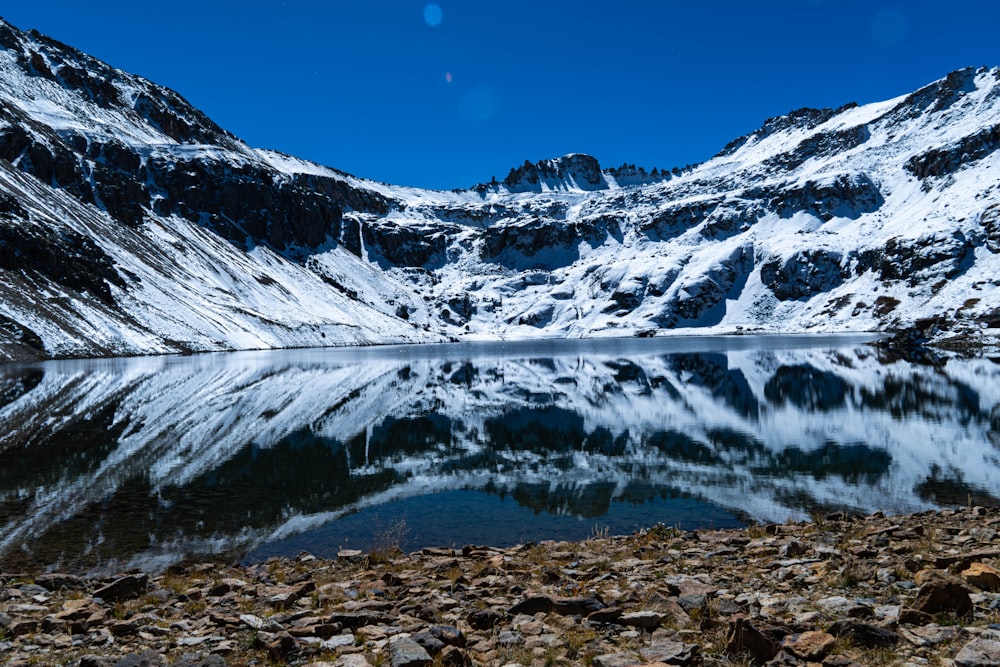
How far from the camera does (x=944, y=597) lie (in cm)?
982

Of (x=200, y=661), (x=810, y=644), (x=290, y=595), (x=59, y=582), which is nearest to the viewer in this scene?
(x=810, y=644)

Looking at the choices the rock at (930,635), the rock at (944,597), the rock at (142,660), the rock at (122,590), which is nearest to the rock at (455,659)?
the rock at (142,660)

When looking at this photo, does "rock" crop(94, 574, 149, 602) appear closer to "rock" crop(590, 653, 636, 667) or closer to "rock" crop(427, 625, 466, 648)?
"rock" crop(427, 625, 466, 648)

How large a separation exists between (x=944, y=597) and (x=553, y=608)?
6.35 metres

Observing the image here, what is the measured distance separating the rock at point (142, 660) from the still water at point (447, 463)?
9.21 meters

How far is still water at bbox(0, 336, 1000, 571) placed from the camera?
864 inches

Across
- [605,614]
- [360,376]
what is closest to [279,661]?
[605,614]

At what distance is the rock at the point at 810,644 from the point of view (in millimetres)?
8594

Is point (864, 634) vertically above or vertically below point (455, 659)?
above

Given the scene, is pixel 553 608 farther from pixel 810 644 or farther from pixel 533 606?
pixel 810 644

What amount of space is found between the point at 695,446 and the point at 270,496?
23126mm

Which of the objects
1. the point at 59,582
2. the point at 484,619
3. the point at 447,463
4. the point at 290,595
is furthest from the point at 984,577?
the point at 447,463

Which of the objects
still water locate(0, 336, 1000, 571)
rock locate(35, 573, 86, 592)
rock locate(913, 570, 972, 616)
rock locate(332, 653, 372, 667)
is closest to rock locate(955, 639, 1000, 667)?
rock locate(913, 570, 972, 616)

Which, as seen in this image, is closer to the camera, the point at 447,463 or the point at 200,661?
the point at 200,661
